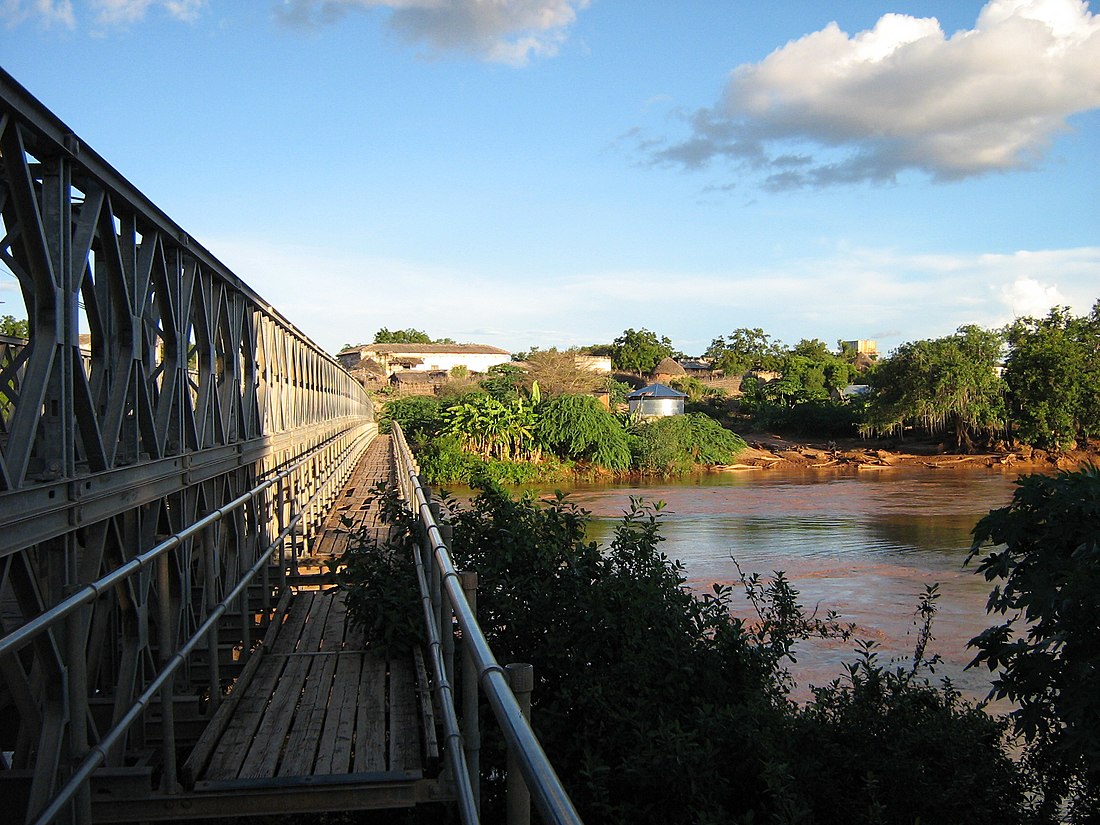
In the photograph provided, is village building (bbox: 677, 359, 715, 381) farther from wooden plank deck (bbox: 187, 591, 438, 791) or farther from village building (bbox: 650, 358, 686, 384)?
wooden plank deck (bbox: 187, 591, 438, 791)

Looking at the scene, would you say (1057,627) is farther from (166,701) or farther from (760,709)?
(166,701)

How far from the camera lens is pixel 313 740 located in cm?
445

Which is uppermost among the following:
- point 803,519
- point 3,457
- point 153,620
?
point 3,457

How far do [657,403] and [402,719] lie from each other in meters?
44.0

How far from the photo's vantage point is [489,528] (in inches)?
297

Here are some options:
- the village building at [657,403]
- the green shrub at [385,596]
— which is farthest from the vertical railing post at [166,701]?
the village building at [657,403]

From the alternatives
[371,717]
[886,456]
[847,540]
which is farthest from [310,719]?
[886,456]

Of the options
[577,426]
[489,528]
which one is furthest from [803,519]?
[489,528]

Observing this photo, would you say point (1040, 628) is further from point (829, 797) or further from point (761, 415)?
point (761, 415)

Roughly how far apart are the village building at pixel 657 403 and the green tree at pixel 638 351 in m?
30.5

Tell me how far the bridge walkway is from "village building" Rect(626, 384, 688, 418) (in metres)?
41.3

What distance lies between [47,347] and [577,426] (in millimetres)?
35075

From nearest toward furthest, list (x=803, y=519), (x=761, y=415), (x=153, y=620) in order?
1. (x=153, y=620)
2. (x=803, y=519)
3. (x=761, y=415)

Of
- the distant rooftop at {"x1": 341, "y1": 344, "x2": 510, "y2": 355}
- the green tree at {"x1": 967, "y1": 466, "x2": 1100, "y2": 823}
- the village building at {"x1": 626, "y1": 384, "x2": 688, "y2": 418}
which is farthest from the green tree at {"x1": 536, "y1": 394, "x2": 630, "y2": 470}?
the distant rooftop at {"x1": 341, "y1": 344, "x2": 510, "y2": 355}
